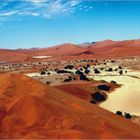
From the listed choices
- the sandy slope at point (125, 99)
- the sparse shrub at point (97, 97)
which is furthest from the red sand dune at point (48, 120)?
the sparse shrub at point (97, 97)

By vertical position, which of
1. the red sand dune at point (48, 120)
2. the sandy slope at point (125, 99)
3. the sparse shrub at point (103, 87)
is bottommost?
the sandy slope at point (125, 99)

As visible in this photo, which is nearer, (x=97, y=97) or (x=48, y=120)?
(x=48, y=120)


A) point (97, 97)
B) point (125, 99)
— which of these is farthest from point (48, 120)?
point (97, 97)

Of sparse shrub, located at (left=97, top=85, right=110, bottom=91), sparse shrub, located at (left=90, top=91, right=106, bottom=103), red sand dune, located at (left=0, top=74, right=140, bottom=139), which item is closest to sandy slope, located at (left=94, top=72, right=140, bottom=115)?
sparse shrub, located at (left=90, top=91, right=106, bottom=103)

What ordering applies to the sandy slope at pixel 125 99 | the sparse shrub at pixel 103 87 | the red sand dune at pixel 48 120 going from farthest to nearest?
1. the sparse shrub at pixel 103 87
2. the sandy slope at pixel 125 99
3. the red sand dune at pixel 48 120

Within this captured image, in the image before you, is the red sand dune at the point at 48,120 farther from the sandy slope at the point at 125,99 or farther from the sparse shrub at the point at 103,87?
the sparse shrub at the point at 103,87

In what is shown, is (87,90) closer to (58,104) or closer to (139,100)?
(139,100)

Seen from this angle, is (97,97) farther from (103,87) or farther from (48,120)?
(48,120)

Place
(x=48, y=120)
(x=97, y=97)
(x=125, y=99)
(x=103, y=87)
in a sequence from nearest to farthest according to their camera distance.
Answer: (x=48, y=120) < (x=125, y=99) < (x=97, y=97) < (x=103, y=87)

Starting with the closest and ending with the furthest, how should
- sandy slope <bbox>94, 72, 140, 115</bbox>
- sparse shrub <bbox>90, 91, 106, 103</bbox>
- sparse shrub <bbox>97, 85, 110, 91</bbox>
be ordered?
→ sandy slope <bbox>94, 72, 140, 115</bbox>, sparse shrub <bbox>90, 91, 106, 103</bbox>, sparse shrub <bbox>97, 85, 110, 91</bbox>

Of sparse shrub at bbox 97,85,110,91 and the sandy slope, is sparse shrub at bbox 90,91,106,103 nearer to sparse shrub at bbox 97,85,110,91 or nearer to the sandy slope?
the sandy slope

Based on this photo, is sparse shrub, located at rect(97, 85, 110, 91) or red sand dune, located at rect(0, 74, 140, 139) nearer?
red sand dune, located at rect(0, 74, 140, 139)
